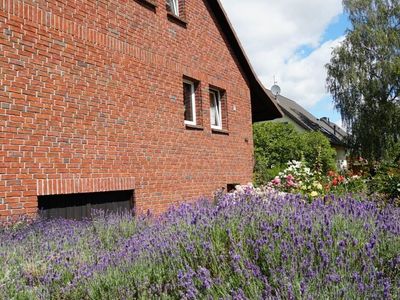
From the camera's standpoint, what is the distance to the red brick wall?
6359mm

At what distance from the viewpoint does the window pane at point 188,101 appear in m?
11.3

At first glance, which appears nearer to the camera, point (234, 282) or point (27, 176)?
point (234, 282)

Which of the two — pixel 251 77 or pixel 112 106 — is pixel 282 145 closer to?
pixel 251 77

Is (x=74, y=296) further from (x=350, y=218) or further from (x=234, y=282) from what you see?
(x=350, y=218)

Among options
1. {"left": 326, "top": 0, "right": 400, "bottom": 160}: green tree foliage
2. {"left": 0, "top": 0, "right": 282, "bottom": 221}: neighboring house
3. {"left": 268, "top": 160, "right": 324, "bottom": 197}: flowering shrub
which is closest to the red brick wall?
{"left": 0, "top": 0, "right": 282, "bottom": 221}: neighboring house

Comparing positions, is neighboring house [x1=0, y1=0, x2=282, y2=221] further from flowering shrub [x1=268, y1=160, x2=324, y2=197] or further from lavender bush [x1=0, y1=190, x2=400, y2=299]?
lavender bush [x1=0, y1=190, x2=400, y2=299]

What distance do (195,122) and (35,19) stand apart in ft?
17.7

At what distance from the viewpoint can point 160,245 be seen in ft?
11.9

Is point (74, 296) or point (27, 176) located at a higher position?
point (27, 176)

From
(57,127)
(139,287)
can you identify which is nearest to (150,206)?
(57,127)

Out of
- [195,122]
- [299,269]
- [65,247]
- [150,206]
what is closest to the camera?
[299,269]

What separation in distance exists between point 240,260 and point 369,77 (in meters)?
27.9

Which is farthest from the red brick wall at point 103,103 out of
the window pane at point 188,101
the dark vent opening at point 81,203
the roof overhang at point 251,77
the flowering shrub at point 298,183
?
the flowering shrub at point 298,183

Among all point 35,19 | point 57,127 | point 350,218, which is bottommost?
point 350,218
